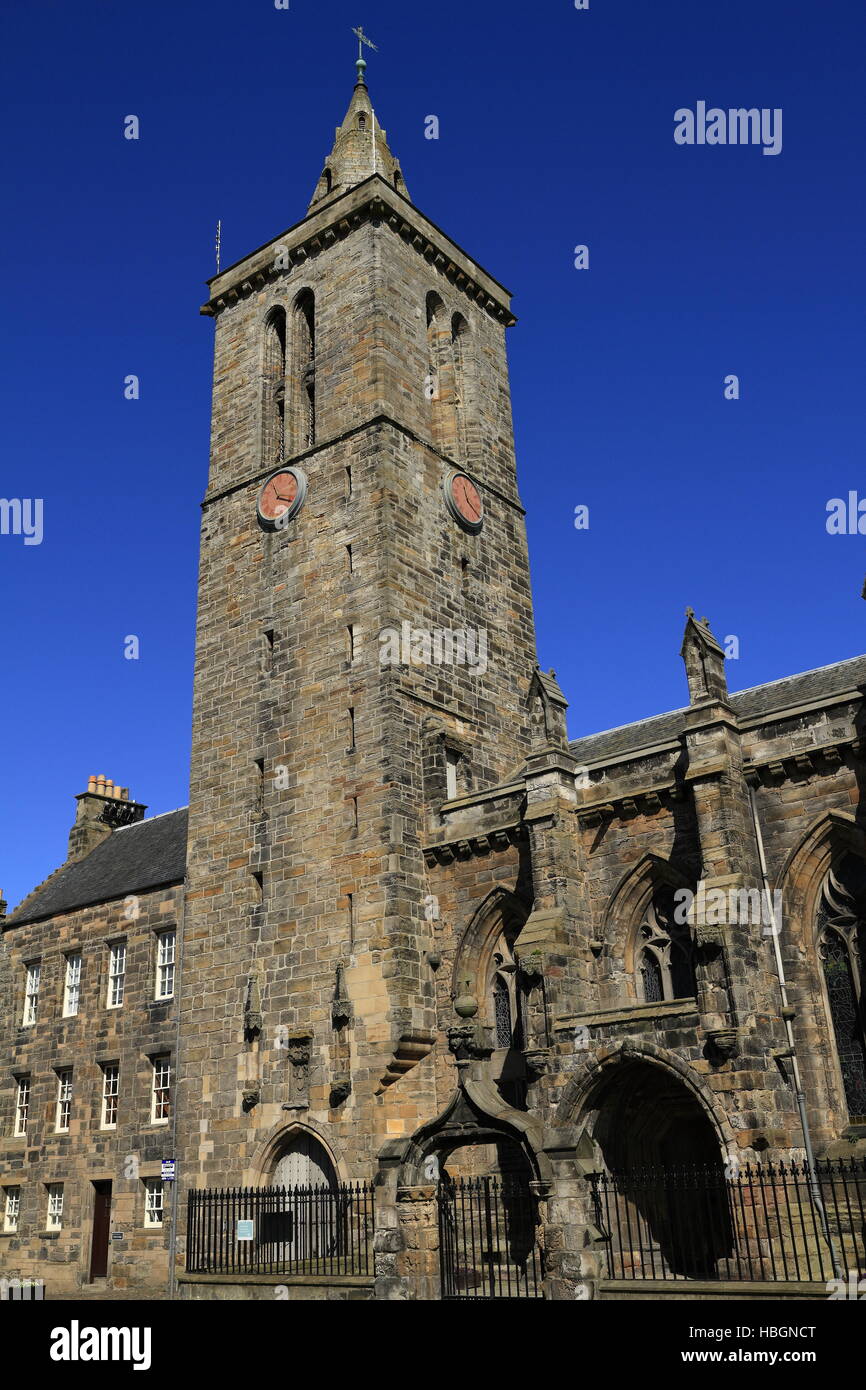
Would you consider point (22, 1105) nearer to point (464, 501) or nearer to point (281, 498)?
point (281, 498)

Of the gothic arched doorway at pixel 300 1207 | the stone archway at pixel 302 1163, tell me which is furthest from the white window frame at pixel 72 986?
the gothic arched doorway at pixel 300 1207

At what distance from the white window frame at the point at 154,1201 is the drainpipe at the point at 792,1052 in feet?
48.4

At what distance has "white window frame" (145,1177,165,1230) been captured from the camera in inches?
993

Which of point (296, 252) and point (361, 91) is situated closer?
point (296, 252)

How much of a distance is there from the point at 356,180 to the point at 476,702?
15.6 metres

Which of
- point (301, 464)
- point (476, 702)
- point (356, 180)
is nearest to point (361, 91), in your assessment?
point (356, 180)

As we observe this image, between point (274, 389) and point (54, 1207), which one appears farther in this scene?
point (274, 389)

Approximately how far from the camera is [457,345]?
30.7m

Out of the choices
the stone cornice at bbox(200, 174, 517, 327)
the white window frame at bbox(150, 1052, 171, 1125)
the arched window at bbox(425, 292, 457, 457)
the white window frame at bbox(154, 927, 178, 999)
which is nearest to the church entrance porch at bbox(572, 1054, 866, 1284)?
the white window frame at bbox(150, 1052, 171, 1125)

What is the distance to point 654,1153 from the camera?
19609 millimetres

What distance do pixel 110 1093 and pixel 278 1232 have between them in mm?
8688

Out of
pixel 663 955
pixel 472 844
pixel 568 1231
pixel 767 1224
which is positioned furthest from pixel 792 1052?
pixel 472 844

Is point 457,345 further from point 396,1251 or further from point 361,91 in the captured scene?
point 396,1251

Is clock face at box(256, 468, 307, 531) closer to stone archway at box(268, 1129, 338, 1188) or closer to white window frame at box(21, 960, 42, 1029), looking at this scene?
stone archway at box(268, 1129, 338, 1188)
